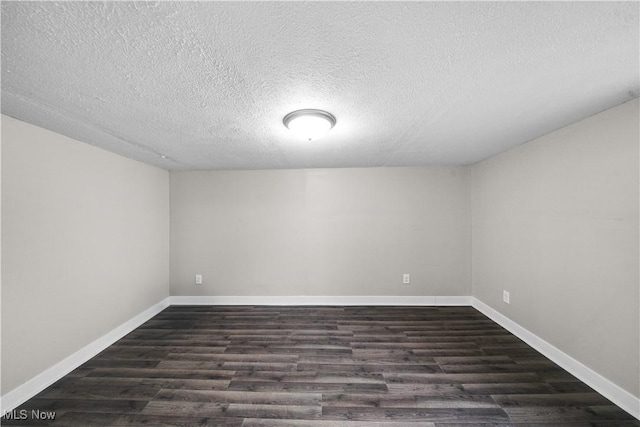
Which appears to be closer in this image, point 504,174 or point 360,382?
point 360,382

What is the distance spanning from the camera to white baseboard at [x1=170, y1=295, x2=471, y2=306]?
136 inches

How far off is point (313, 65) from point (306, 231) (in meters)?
2.60

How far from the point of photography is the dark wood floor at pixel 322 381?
1611 millimetres

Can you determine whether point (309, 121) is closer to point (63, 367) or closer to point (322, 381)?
point (322, 381)

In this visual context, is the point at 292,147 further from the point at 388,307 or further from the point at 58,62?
the point at 388,307

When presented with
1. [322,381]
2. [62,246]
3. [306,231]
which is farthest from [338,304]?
[62,246]

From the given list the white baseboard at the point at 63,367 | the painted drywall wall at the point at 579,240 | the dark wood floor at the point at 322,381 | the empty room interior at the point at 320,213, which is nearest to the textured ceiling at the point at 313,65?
the empty room interior at the point at 320,213

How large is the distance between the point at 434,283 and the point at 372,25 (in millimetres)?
3427

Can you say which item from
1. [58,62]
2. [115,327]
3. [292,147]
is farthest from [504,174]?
[115,327]

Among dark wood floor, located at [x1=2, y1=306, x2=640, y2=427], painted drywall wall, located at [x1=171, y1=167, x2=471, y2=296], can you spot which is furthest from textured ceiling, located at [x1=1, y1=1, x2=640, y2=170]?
dark wood floor, located at [x1=2, y1=306, x2=640, y2=427]

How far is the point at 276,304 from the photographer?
351 cm

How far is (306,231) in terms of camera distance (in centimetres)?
354

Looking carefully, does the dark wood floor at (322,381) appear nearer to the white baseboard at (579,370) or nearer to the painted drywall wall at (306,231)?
the white baseboard at (579,370)

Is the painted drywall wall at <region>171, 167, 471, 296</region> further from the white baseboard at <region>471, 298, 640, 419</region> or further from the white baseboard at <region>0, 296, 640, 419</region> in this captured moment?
the white baseboard at <region>471, 298, 640, 419</region>
